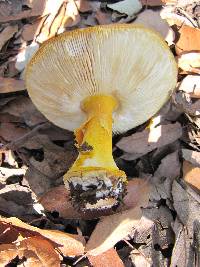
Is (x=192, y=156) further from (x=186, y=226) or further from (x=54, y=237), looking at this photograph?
(x=54, y=237)

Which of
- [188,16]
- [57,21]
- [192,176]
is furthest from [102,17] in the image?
[192,176]

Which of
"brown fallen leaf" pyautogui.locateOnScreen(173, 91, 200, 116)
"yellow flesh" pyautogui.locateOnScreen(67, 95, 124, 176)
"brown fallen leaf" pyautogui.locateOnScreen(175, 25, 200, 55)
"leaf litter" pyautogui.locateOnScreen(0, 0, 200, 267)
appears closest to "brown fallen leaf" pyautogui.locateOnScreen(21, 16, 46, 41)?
"leaf litter" pyautogui.locateOnScreen(0, 0, 200, 267)

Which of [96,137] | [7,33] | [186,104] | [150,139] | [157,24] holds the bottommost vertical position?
[150,139]

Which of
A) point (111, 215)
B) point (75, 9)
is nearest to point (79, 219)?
point (111, 215)

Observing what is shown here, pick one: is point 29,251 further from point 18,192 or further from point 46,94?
point 46,94

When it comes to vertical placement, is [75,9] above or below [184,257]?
above

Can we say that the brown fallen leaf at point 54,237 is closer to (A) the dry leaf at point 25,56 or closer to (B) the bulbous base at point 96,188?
(B) the bulbous base at point 96,188

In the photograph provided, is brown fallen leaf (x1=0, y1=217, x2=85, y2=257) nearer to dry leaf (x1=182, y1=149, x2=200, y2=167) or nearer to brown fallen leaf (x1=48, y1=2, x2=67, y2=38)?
dry leaf (x1=182, y1=149, x2=200, y2=167)

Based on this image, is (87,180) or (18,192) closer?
(87,180)
